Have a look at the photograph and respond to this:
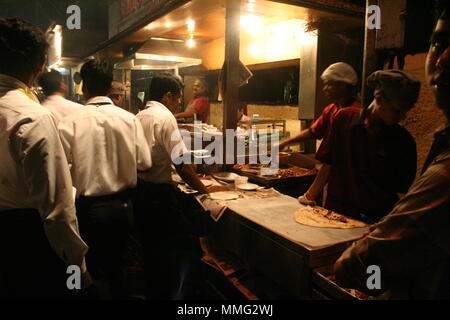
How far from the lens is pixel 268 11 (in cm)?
461

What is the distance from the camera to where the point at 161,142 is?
10.9 feet

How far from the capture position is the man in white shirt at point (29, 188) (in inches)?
72.4

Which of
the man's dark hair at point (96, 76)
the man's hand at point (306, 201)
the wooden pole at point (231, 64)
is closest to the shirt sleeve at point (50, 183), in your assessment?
the man's dark hair at point (96, 76)

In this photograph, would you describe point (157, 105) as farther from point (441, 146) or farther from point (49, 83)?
point (441, 146)

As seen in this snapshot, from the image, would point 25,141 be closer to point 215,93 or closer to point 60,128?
point 60,128

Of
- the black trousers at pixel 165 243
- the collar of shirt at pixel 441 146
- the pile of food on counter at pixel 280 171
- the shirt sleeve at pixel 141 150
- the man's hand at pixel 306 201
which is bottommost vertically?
the black trousers at pixel 165 243

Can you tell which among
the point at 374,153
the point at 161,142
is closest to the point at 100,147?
the point at 161,142

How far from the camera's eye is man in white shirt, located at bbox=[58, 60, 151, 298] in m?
2.81

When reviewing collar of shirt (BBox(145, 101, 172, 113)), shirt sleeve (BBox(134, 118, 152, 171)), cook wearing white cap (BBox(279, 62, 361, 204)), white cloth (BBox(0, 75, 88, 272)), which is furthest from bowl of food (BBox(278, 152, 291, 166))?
white cloth (BBox(0, 75, 88, 272))

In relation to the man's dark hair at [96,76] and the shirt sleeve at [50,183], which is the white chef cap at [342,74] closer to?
the man's dark hair at [96,76]

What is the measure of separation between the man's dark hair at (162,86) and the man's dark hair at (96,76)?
619 millimetres

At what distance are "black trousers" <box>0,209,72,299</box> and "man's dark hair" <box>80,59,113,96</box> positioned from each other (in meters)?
1.50

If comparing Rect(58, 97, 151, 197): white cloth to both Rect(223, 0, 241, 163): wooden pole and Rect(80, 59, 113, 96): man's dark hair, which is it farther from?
Rect(223, 0, 241, 163): wooden pole

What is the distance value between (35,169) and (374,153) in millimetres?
2465
